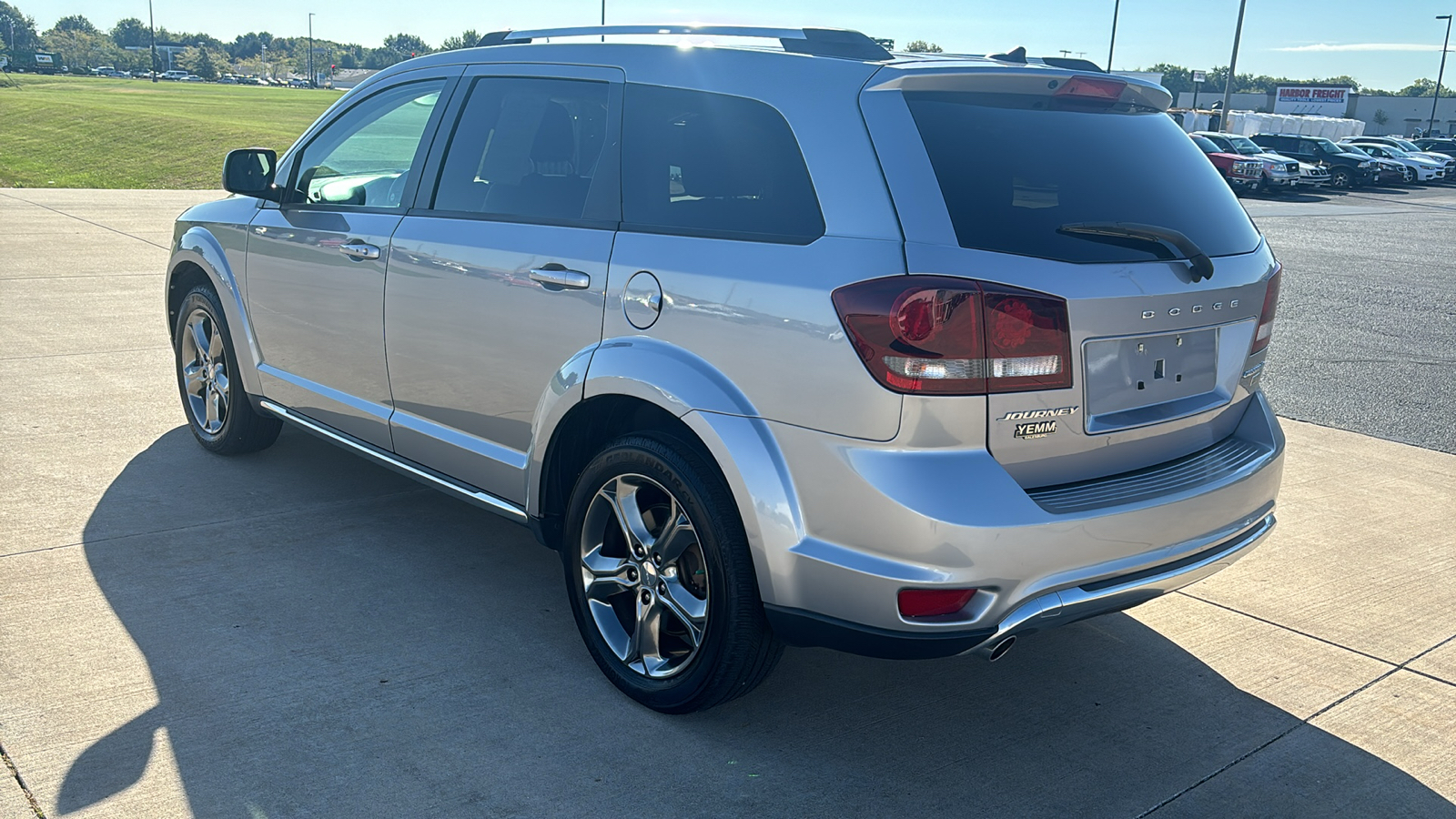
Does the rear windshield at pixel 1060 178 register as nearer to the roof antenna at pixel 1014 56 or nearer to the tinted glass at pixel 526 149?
the roof antenna at pixel 1014 56

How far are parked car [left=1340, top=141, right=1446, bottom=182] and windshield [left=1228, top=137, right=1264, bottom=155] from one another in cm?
587

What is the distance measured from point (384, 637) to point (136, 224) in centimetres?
1345

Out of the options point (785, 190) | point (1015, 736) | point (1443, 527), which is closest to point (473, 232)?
point (785, 190)

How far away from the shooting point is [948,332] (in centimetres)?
281

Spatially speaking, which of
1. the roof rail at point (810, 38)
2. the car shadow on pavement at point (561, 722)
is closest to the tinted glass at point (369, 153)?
the roof rail at point (810, 38)

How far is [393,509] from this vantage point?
204 inches

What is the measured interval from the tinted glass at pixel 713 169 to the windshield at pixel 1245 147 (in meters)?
38.4

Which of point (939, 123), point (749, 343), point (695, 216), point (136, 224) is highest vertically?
point (939, 123)

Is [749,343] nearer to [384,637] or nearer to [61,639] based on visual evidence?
[384,637]

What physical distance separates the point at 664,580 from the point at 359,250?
1.84 m

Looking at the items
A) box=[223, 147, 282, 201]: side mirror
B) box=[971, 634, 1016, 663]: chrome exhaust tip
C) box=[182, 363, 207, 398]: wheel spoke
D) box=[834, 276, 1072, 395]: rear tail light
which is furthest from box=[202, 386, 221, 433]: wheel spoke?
box=[971, 634, 1016, 663]: chrome exhaust tip

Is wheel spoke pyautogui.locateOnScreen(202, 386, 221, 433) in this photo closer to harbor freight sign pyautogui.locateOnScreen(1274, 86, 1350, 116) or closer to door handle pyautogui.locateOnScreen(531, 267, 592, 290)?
door handle pyautogui.locateOnScreen(531, 267, 592, 290)

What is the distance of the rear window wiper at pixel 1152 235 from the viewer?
3.06 meters

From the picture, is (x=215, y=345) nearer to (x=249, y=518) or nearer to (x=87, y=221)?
(x=249, y=518)
